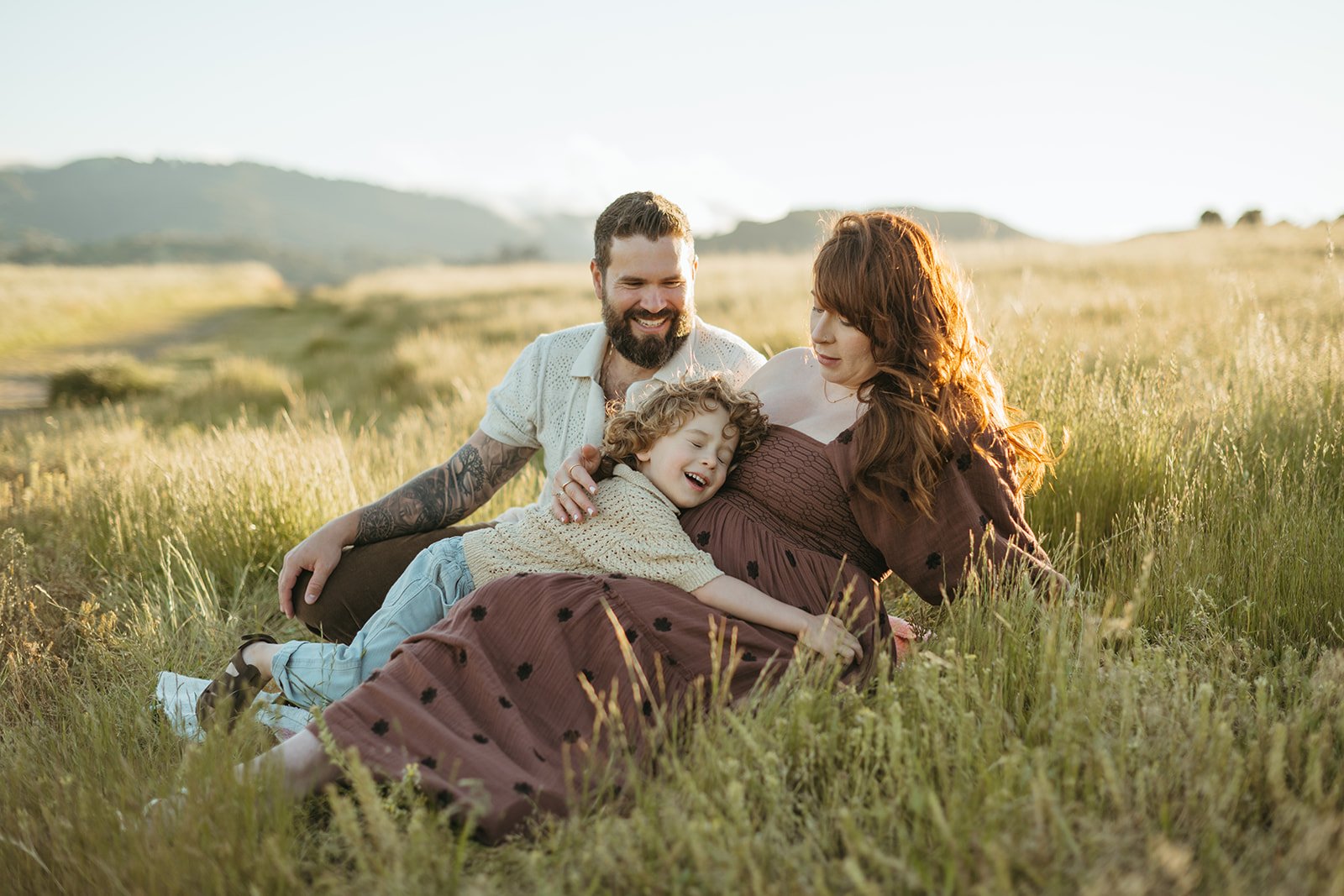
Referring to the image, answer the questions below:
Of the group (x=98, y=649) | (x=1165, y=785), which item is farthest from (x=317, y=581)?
(x=1165, y=785)

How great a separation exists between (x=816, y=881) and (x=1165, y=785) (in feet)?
2.86

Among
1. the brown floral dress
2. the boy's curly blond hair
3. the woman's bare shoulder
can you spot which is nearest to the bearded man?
the woman's bare shoulder

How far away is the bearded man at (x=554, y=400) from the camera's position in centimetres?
357

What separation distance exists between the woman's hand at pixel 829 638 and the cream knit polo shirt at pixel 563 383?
157 centimetres

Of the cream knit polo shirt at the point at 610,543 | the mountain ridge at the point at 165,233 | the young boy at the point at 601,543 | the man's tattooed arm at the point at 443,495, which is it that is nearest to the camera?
the cream knit polo shirt at the point at 610,543

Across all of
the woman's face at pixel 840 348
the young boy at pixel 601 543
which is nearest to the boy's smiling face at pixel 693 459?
the young boy at pixel 601 543

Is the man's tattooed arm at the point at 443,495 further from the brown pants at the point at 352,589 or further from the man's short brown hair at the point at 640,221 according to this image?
the man's short brown hair at the point at 640,221

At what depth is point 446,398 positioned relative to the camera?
361 inches

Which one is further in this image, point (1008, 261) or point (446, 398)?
point (1008, 261)

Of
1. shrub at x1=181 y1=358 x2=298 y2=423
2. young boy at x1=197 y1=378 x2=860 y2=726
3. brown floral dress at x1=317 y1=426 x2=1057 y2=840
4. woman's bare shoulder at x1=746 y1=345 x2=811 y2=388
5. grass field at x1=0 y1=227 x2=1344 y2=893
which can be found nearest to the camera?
grass field at x1=0 y1=227 x2=1344 y2=893

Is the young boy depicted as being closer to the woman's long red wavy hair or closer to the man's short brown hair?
the woman's long red wavy hair

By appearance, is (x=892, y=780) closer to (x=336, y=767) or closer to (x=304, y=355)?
(x=336, y=767)

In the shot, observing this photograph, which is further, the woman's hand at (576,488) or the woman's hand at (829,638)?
the woman's hand at (576,488)

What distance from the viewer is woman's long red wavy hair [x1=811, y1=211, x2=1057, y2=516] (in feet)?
9.16
